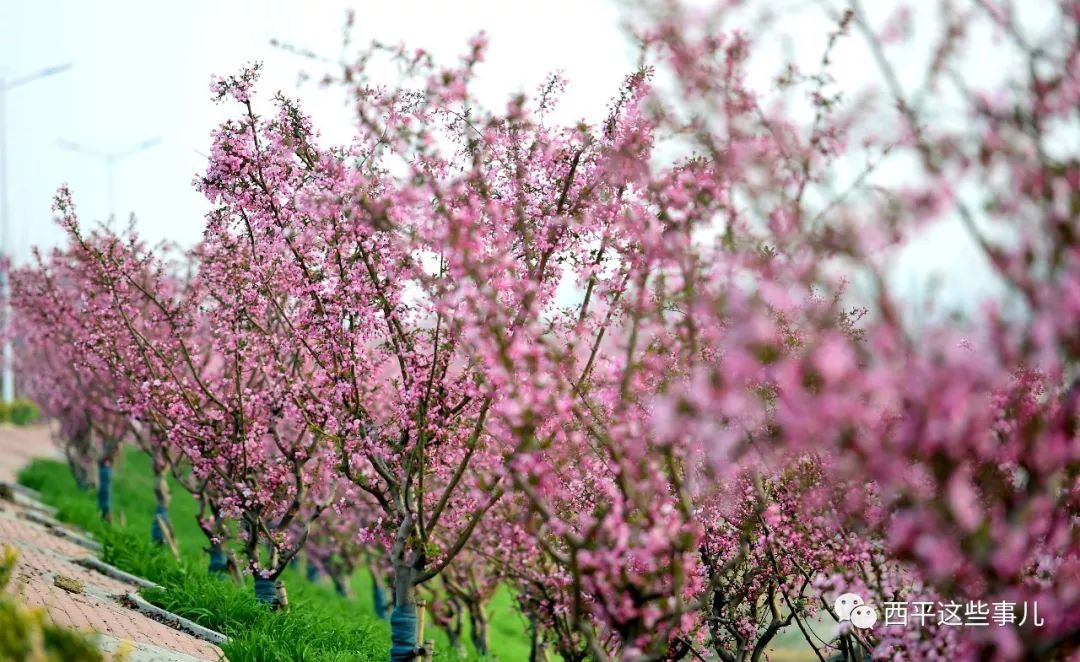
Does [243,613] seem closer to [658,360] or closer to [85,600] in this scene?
[85,600]

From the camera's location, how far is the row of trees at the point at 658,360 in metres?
5.30

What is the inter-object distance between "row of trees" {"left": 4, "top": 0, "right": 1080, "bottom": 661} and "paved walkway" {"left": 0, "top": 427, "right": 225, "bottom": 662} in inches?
82.2

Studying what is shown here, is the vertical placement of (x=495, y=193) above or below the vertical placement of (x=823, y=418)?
above

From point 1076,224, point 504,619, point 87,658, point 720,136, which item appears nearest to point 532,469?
point 720,136

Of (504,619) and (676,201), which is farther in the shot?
(504,619)

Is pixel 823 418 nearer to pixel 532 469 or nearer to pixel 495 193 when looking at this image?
pixel 532 469

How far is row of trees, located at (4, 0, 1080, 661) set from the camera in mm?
5297

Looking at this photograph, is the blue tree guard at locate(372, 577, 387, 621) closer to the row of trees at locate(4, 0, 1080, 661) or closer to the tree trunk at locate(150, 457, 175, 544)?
the tree trunk at locate(150, 457, 175, 544)

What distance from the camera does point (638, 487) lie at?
7.52 meters

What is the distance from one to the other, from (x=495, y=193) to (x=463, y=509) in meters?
4.23

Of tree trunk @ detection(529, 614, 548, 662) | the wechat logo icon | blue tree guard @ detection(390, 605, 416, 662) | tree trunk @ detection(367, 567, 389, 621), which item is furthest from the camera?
tree trunk @ detection(367, 567, 389, 621)

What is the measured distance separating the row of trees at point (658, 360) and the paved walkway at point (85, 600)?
2.09 m

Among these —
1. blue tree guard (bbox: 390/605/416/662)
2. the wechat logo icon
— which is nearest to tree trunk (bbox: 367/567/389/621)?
blue tree guard (bbox: 390/605/416/662)

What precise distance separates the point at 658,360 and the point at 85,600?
8940 mm
